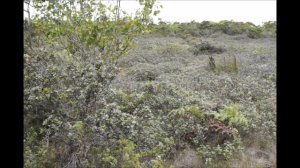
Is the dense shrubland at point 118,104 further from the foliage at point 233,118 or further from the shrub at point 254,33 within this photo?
the shrub at point 254,33

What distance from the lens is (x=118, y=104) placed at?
21.5ft

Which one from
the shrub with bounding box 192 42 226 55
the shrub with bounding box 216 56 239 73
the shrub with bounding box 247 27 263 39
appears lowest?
the shrub with bounding box 216 56 239 73

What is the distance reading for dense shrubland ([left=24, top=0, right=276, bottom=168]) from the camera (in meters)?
4.04

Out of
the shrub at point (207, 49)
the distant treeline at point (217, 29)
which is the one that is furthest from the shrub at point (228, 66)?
the distant treeline at point (217, 29)

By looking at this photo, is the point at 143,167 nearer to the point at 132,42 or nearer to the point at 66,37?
the point at 132,42

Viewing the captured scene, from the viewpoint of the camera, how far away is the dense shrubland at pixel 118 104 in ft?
13.3

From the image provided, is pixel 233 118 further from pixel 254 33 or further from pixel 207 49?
pixel 254 33

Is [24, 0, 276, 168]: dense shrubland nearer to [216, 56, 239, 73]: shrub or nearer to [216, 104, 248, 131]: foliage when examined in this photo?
[216, 104, 248, 131]: foliage

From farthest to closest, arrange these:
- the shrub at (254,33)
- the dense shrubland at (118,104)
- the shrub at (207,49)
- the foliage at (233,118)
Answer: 1. the shrub at (254,33)
2. the shrub at (207,49)
3. the foliage at (233,118)
4. the dense shrubland at (118,104)

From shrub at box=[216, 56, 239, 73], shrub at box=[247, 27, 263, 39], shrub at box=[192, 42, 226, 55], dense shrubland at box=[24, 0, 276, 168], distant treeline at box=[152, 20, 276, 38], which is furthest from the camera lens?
distant treeline at box=[152, 20, 276, 38]

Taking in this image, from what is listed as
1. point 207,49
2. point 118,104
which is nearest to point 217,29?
point 207,49

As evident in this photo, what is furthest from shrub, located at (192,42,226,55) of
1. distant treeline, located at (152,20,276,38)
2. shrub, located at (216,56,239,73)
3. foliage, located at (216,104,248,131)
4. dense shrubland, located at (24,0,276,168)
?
foliage, located at (216,104,248,131)
